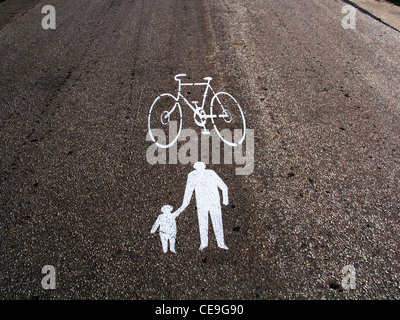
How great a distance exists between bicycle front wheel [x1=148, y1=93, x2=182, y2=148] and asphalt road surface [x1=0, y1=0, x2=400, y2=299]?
128 mm

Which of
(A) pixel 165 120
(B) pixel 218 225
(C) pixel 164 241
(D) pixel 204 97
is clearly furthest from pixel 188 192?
(D) pixel 204 97

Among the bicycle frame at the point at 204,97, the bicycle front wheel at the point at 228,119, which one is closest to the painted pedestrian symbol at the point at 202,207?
the bicycle front wheel at the point at 228,119

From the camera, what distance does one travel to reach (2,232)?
10.4ft

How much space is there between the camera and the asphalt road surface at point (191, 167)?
2.80 metres

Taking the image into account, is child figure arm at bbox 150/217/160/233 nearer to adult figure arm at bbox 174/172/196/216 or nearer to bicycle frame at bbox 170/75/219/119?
adult figure arm at bbox 174/172/196/216

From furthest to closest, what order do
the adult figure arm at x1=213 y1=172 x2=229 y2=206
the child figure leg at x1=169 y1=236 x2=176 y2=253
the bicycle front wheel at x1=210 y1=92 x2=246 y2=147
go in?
the bicycle front wheel at x1=210 y1=92 x2=246 y2=147, the adult figure arm at x1=213 y1=172 x2=229 y2=206, the child figure leg at x1=169 y1=236 x2=176 y2=253

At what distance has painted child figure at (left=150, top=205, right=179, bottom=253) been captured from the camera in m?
3.03

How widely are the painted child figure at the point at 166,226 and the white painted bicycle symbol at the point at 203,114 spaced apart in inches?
44.3

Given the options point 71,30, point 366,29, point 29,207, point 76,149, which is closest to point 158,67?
point 76,149

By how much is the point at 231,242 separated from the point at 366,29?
669cm

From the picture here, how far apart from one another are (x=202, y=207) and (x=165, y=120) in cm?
169

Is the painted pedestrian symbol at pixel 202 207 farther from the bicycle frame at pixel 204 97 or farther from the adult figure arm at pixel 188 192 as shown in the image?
the bicycle frame at pixel 204 97

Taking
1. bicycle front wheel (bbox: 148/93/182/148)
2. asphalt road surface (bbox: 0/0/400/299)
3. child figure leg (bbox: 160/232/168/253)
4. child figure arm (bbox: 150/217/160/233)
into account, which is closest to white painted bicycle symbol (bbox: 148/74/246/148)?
bicycle front wheel (bbox: 148/93/182/148)

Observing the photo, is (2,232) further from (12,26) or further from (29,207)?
(12,26)
